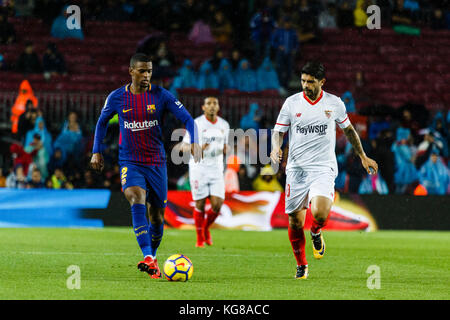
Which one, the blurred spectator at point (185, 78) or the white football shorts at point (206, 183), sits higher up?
the blurred spectator at point (185, 78)

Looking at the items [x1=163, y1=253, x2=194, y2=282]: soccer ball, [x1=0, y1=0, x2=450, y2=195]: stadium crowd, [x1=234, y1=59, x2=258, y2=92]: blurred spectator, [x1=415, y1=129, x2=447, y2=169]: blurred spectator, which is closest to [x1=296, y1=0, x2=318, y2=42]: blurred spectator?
[x1=0, y1=0, x2=450, y2=195]: stadium crowd

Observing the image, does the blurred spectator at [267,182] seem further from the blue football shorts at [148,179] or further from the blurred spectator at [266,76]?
the blue football shorts at [148,179]

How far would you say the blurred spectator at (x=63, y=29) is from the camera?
80.3ft

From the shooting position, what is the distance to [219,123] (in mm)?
14219

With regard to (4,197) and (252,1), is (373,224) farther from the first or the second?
(252,1)

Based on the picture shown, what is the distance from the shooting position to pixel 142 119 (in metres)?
9.09

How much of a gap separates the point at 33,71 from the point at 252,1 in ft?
23.9

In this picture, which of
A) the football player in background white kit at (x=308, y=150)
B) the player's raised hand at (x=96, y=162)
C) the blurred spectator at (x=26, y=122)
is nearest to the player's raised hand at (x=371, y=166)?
the football player in background white kit at (x=308, y=150)

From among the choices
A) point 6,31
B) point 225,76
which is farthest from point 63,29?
point 225,76

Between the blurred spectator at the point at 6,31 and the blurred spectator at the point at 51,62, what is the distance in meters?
1.97

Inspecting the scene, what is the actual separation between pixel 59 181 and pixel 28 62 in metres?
A: 5.05

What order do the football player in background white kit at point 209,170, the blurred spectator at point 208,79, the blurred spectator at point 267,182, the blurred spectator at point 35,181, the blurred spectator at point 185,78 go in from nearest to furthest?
1. the football player in background white kit at point 209,170
2. the blurred spectator at point 35,181
3. the blurred spectator at point 267,182
4. the blurred spectator at point 185,78
5. the blurred spectator at point 208,79

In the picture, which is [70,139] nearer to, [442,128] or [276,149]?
[442,128]
